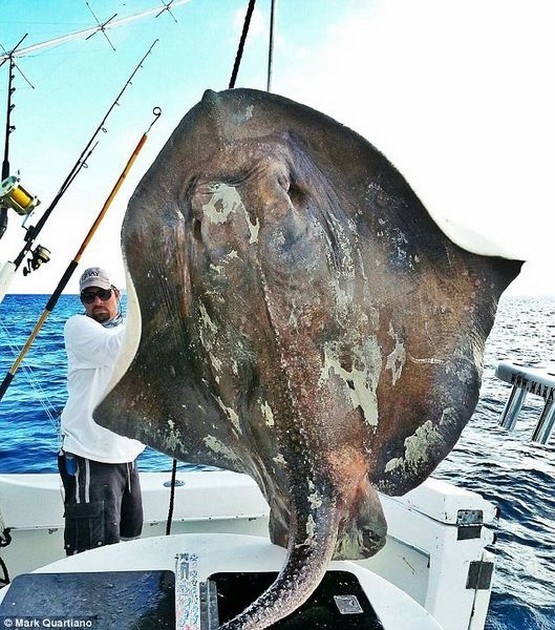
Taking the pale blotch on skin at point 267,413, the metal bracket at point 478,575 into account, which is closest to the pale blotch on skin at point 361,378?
the pale blotch on skin at point 267,413

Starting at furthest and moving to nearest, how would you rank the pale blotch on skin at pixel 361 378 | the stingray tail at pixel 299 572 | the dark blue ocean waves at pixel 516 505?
the dark blue ocean waves at pixel 516 505, the pale blotch on skin at pixel 361 378, the stingray tail at pixel 299 572

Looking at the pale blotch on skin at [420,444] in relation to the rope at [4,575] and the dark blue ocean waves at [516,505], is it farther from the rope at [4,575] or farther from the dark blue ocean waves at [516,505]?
the rope at [4,575]

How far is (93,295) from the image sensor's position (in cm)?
317

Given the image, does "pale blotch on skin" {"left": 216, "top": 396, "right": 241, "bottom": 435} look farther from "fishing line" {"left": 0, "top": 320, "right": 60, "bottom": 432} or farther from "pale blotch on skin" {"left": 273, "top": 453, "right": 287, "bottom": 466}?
"fishing line" {"left": 0, "top": 320, "right": 60, "bottom": 432}

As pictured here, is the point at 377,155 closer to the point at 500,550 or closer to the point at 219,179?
the point at 219,179

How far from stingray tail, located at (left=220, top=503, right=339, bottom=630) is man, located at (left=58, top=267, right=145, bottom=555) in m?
1.70

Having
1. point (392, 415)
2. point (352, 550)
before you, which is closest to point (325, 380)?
point (392, 415)

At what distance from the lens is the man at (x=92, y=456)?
2834 millimetres

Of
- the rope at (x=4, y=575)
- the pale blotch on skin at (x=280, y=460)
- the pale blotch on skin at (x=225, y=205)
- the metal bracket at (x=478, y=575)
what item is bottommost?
the rope at (x=4, y=575)

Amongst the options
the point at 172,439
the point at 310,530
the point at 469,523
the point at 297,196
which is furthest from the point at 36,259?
the point at 469,523

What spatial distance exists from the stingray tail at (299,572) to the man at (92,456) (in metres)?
1.70

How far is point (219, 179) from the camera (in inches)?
60.5

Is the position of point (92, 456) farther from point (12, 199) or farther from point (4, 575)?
point (12, 199)

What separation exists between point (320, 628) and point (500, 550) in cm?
486
